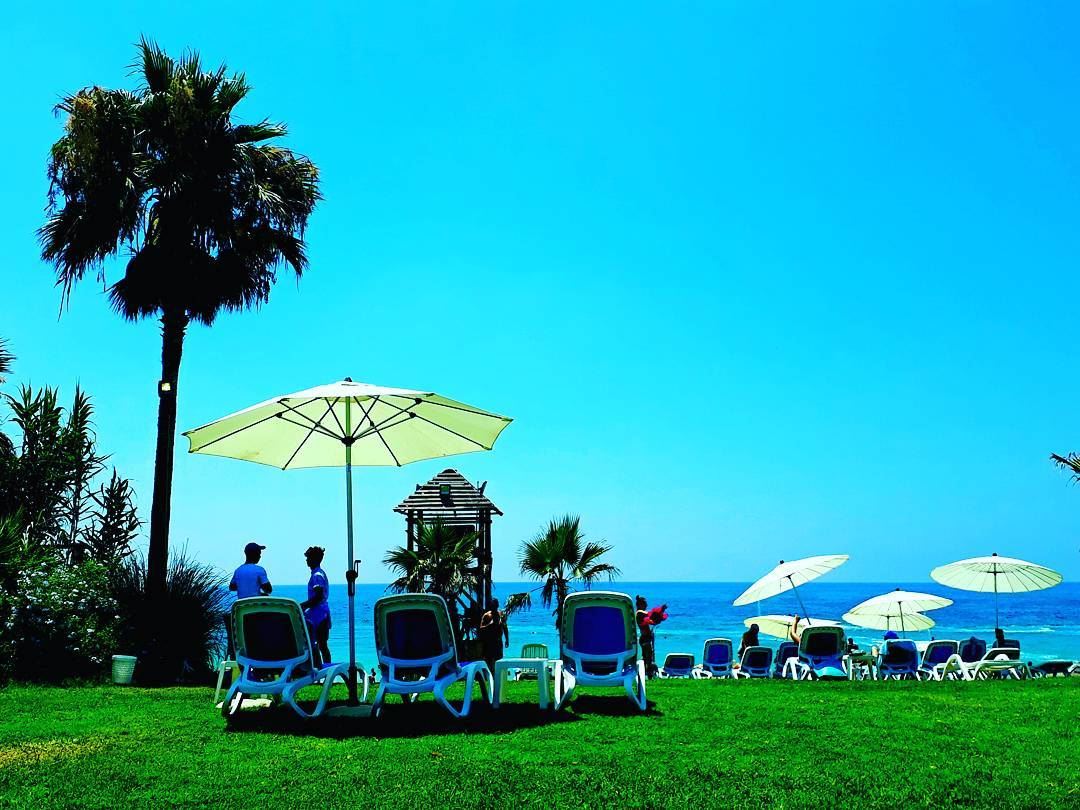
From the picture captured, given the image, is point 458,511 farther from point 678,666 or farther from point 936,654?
point 936,654

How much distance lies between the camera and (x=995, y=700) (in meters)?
9.18

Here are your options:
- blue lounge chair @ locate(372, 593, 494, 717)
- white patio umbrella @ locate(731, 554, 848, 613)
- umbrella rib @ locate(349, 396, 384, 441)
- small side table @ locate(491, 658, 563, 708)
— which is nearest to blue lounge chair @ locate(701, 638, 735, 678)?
white patio umbrella @ locate(731, 554, 848, 613)

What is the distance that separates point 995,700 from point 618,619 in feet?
12.9

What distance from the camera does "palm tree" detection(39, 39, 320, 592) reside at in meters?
14.3

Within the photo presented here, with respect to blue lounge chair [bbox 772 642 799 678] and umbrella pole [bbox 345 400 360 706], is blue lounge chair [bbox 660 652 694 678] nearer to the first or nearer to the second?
blue lounge chair [bbox 772 642 799 678]

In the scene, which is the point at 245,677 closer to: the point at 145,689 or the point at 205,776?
the point at 205,776

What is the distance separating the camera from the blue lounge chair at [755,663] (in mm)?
15664

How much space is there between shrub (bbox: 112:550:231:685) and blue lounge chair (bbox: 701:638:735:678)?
878 centimetres

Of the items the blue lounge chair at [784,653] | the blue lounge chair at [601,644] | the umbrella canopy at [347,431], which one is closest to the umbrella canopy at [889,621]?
the blue lounge chair at [784,653]

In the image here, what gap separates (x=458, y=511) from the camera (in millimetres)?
20047

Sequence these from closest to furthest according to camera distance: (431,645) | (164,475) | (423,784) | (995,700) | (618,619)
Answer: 1. (423,784)
2. (431,645)
3. (618,619)
4. (995,700)
5. (164,475)

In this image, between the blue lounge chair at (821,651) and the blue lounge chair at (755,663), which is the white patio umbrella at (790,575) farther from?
the blue lounge chair at (821,651)

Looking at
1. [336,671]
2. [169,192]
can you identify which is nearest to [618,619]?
[336,671]

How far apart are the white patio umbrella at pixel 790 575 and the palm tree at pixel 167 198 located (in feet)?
31.8
